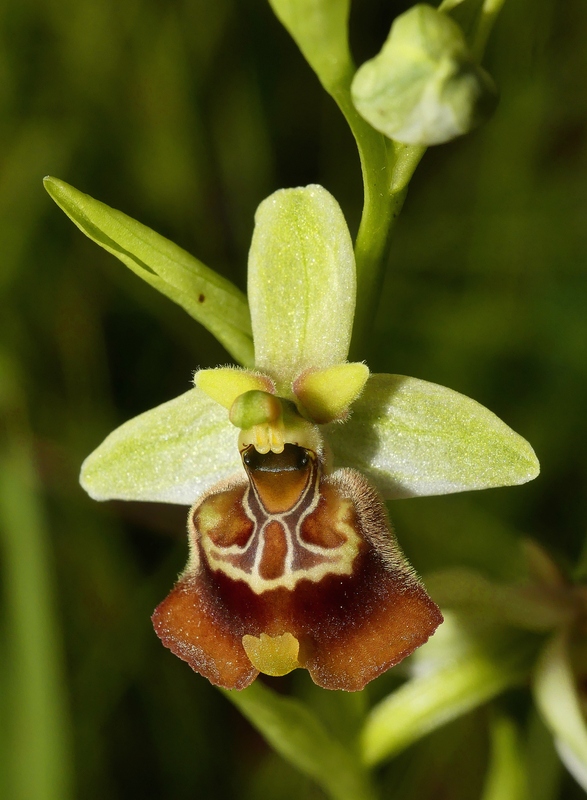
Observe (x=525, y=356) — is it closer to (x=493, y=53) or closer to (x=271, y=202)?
(x=493, y=53)

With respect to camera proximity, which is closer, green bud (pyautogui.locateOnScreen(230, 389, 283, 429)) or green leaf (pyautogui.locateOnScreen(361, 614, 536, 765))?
green bud (pyautogui.locateOnScreen(230, 389, 283, 429))

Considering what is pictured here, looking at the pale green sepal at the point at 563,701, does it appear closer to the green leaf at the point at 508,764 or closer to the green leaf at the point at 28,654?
the green leaf at the point at 508,764

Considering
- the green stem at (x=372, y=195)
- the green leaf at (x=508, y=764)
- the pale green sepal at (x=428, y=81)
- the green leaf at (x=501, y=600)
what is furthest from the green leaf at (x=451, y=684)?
the pale green sepal at (x=428, y=81)

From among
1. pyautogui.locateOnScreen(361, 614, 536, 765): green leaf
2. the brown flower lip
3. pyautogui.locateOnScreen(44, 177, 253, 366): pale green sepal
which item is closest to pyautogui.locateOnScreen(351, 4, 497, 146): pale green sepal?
pyautogui.locateOnScreen(44, 177, 253, 366): pale green sepal

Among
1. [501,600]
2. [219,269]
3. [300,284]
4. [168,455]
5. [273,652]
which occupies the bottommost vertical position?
[501,600]

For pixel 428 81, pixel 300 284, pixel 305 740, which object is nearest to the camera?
pixel 428 81

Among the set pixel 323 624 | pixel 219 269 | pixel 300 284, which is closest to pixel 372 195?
pixel 300 284

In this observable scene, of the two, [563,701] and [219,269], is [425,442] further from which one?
[219,269]

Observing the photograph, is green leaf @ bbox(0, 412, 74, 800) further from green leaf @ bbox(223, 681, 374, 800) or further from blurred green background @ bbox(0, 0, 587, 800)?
green leaf @ bbox(223, 681, 374, 800)
